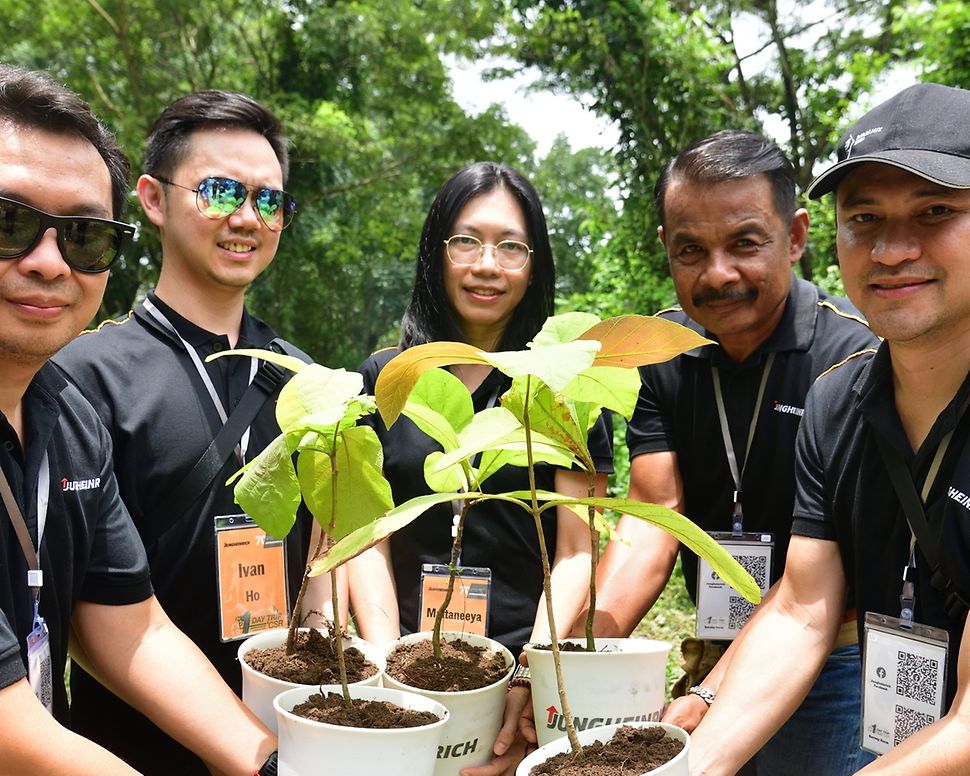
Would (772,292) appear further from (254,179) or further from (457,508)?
(254,179)

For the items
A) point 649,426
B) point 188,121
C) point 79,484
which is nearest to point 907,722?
point 649,426

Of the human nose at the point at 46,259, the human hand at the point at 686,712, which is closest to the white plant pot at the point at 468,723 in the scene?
the human hand at the point at 686,712

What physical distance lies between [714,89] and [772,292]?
262 inches

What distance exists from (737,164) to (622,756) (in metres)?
1.63

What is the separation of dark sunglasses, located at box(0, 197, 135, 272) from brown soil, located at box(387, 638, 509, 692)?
0.90 meters

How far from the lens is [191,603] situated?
2.11 metres

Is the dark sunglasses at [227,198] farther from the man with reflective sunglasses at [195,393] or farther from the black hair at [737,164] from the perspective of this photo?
the black hair at [737,164]

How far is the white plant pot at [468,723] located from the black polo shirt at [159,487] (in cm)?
81

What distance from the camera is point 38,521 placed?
1.65 metres

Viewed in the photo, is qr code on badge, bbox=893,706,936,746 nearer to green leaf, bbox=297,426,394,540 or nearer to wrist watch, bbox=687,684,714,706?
wrist watch, bbox=687,684,714,706

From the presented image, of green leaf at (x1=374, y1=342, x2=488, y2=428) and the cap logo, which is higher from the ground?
the cap logo

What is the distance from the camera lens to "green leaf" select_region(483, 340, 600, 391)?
95 cm

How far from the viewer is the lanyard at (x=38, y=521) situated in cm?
157

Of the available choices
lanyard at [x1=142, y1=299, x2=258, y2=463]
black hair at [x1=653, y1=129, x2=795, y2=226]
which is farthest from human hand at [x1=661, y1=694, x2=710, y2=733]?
black hair at [x1=653, y1=129, x2=795, y2=226]
